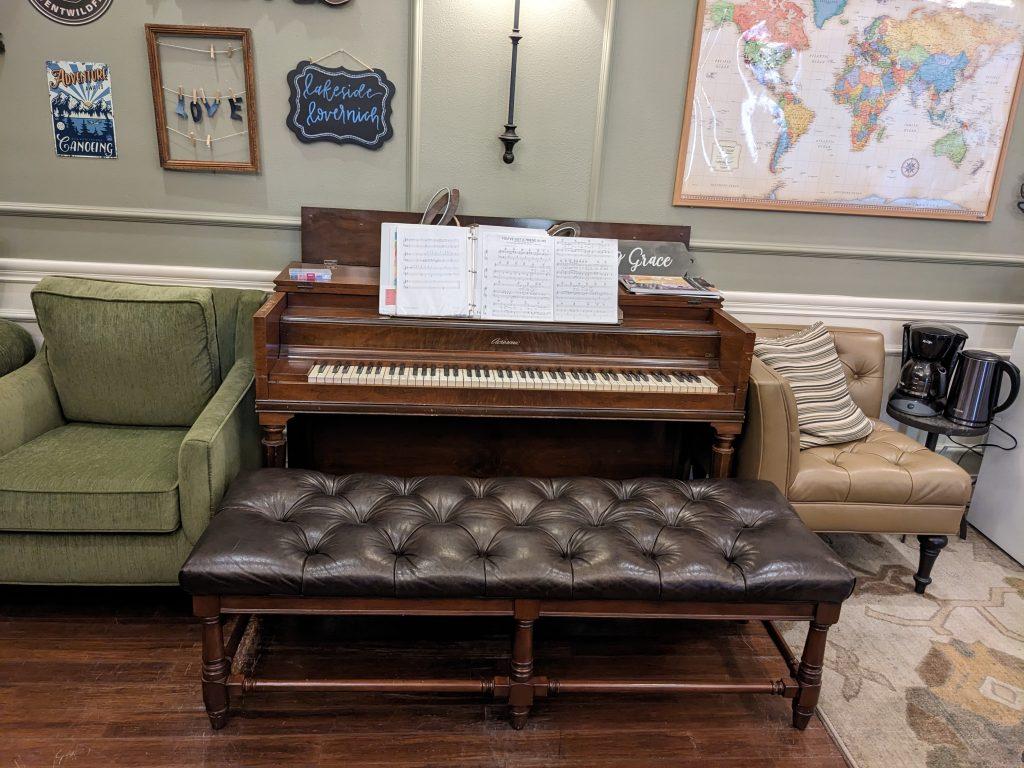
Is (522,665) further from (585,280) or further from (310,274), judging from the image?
(310,274)

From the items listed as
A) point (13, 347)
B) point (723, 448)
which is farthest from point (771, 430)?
point (13, 347)

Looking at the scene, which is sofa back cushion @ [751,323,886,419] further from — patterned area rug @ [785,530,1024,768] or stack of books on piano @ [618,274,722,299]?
patterned area rug @ [785,530,1024,768]

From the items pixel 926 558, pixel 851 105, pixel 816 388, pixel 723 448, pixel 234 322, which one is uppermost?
pixel 851 105

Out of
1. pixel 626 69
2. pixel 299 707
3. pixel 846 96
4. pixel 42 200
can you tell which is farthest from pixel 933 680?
pixel 42 200

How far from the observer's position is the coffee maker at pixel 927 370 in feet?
9.52

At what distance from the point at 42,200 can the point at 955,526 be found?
11.3 ft

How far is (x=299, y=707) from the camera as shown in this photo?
78.2 inches

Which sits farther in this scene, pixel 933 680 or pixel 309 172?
pixel 309 172

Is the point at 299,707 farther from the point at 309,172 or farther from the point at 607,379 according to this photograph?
the point at 309,172

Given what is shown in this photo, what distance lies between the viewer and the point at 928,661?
2309mm

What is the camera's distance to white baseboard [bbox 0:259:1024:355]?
2.86 metres

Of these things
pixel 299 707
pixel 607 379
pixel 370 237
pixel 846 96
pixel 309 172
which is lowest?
pixel 299 707

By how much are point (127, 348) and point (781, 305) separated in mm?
2461

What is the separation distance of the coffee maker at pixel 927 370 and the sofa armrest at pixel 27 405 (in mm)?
3052
